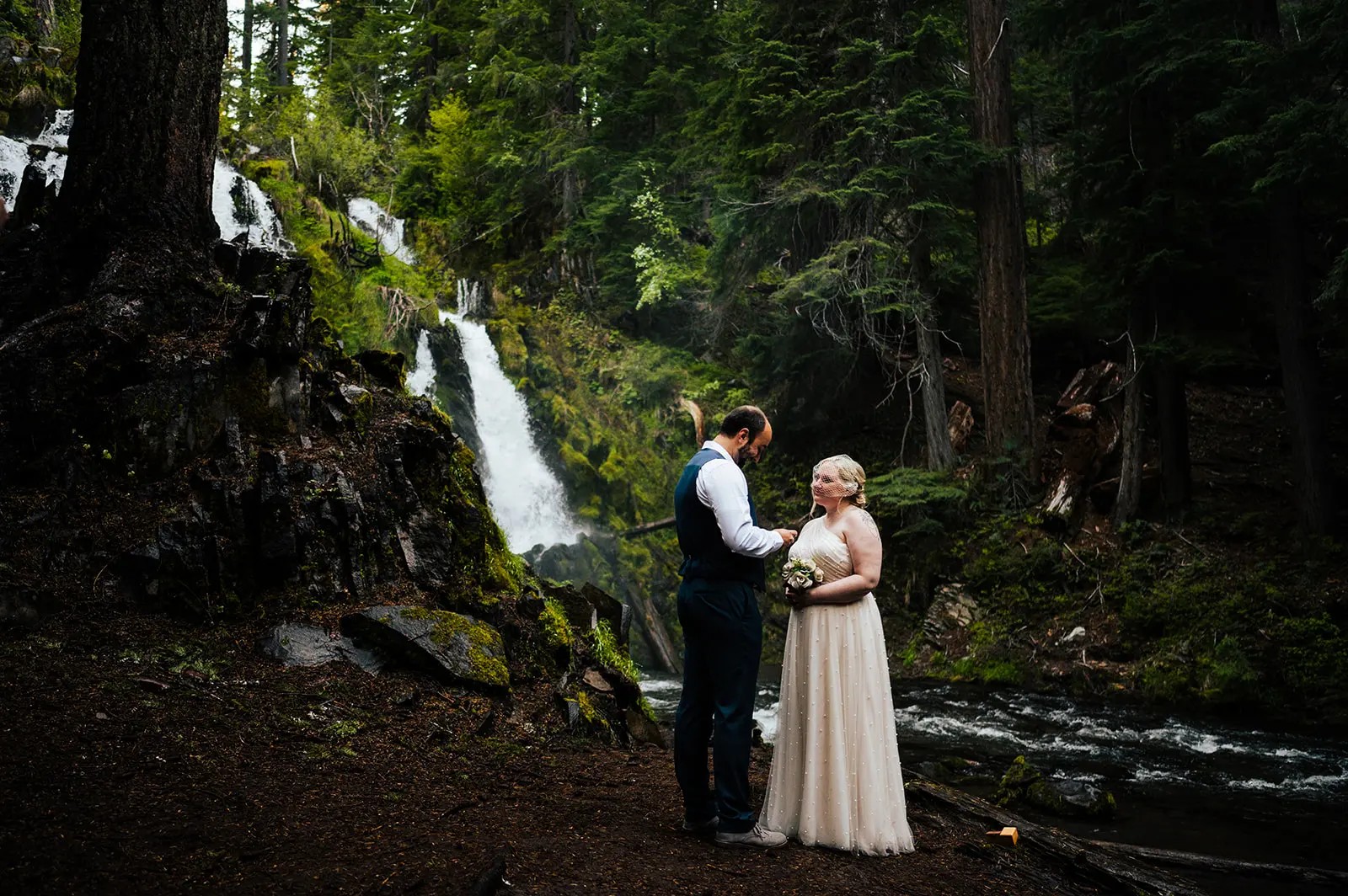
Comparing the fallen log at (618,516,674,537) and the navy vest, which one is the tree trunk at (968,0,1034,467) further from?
the navy vest

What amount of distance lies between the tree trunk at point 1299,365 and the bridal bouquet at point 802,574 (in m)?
9.90

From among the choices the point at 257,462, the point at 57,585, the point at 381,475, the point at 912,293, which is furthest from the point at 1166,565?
the point at 57,585

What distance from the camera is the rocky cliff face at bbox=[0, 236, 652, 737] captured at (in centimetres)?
522

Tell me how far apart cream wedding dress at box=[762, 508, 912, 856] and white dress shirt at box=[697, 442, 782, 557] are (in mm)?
594

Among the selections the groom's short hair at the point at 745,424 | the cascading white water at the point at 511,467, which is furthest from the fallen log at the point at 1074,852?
the cascading white water at the point at 511,467

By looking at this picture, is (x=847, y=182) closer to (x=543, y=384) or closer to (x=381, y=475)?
(x=543, y=384)

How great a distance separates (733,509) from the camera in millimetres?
4133

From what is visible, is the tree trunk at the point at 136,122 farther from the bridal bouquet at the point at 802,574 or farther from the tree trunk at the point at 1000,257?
the tree trunk at the point at 1000,257

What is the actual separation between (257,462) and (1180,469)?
41.0ft

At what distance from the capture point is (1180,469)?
12.8 m

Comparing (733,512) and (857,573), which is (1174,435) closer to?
(857,573)

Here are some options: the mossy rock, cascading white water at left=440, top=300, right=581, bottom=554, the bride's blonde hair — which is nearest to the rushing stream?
the bride's blonde hair

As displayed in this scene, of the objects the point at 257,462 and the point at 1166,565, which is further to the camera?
the point at 1166,565

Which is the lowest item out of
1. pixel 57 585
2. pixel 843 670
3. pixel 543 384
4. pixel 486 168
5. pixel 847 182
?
pixel 843 670
